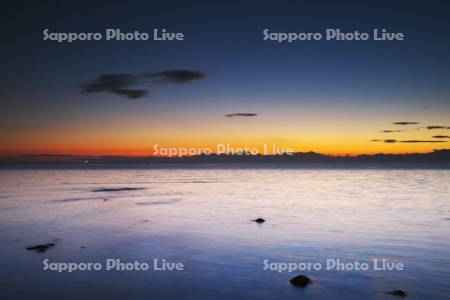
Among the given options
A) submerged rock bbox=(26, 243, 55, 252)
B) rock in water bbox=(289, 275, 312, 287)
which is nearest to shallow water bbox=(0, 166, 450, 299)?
rock in water bbox=(289, 275, 312, 287)

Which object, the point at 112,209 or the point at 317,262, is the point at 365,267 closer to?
the point at 317,262

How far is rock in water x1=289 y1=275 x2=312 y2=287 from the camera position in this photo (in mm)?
17203

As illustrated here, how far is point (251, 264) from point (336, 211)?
2184 centimetres

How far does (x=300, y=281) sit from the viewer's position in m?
17.2

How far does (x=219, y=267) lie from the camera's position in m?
20.1

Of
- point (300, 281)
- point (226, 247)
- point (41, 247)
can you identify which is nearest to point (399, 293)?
point (300, 281)

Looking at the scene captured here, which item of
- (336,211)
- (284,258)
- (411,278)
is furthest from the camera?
(336,211)

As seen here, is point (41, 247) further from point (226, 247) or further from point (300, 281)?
point (300, 281)

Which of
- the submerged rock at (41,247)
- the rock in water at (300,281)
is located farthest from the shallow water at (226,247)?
the submerged rock at (41,247)


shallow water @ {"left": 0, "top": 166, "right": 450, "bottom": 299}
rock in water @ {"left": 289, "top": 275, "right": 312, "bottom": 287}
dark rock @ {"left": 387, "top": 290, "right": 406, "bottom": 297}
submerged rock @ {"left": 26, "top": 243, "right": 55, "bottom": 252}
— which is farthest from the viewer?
submerged rock @ {"left": 26, "top": 243, "right": 55, "bottom": 252}

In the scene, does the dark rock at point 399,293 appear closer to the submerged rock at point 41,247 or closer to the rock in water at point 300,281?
the rock in water at point 300,281

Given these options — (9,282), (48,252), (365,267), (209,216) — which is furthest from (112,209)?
(365,267)

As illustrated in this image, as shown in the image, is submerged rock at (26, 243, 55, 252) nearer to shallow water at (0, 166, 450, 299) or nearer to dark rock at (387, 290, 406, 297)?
shallow water at (0, 166, 450, 299)

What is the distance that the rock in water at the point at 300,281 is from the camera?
17.2m
